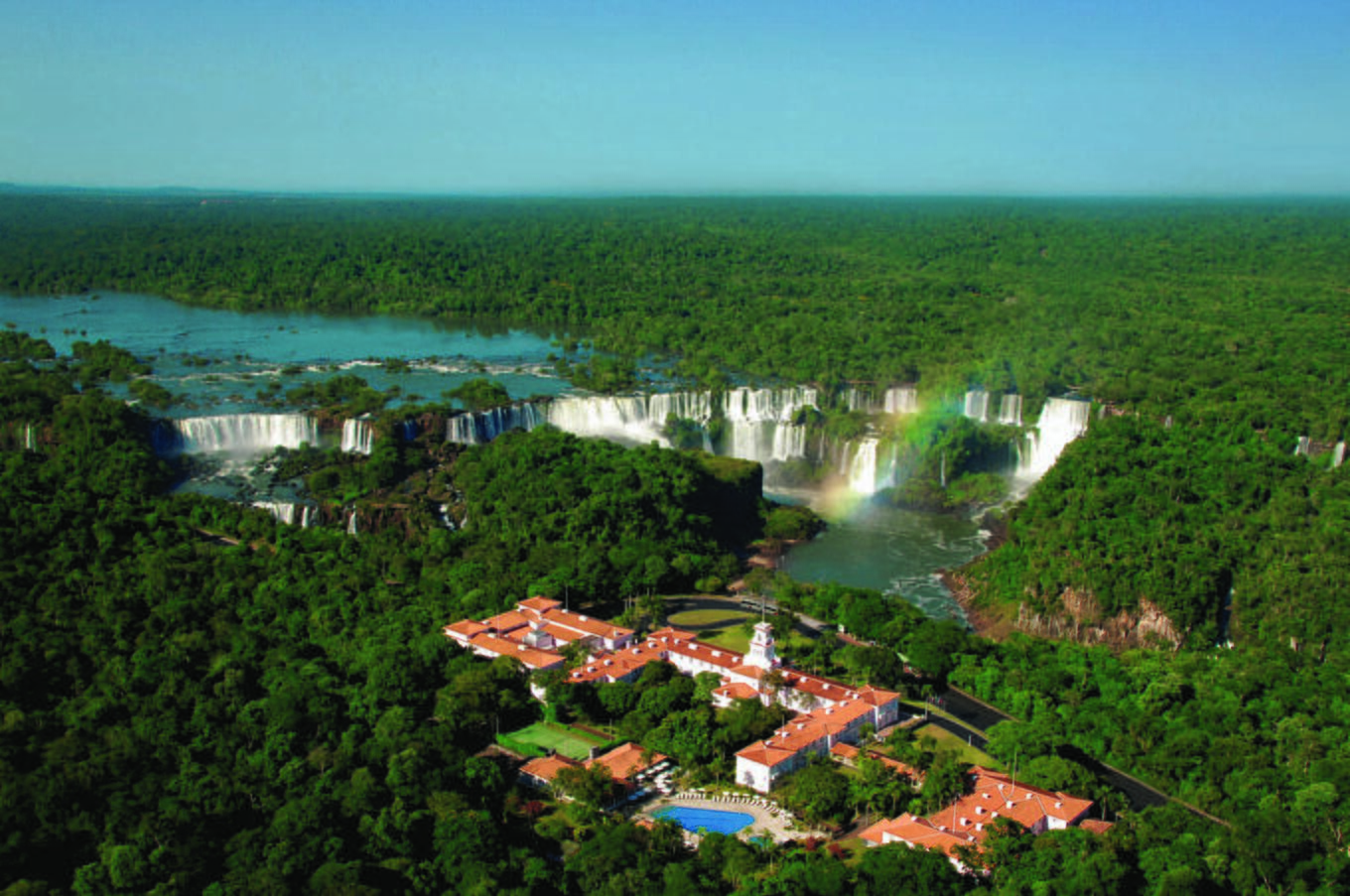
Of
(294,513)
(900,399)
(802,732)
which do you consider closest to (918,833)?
(802,732)

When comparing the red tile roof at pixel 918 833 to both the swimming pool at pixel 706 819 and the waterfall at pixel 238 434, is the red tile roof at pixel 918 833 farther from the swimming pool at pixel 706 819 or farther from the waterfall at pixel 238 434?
the waterfall at pixel 238 434

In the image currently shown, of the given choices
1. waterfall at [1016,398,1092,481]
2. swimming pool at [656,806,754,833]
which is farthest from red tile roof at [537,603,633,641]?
waterfall at [1016,398,1092,481]

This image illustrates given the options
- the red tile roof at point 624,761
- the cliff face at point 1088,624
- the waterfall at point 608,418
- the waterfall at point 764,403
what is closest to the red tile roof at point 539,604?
the red tile roof at point 624,761

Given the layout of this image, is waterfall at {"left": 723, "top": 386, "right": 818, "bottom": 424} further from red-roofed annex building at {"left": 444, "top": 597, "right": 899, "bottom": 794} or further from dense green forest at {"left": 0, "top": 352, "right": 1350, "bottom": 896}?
red-roofed annex building at {"left": 444, "top": 597, "right": 899, "bottom": 794}

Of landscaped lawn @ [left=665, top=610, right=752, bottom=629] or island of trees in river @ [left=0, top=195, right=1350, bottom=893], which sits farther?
landscaped lawn @ [left=665, top=610, right=752, bottom=629]

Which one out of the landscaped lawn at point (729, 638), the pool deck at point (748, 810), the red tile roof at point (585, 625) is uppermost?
the red tile roof at point (585, 625)

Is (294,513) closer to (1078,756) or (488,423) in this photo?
(488,423)
